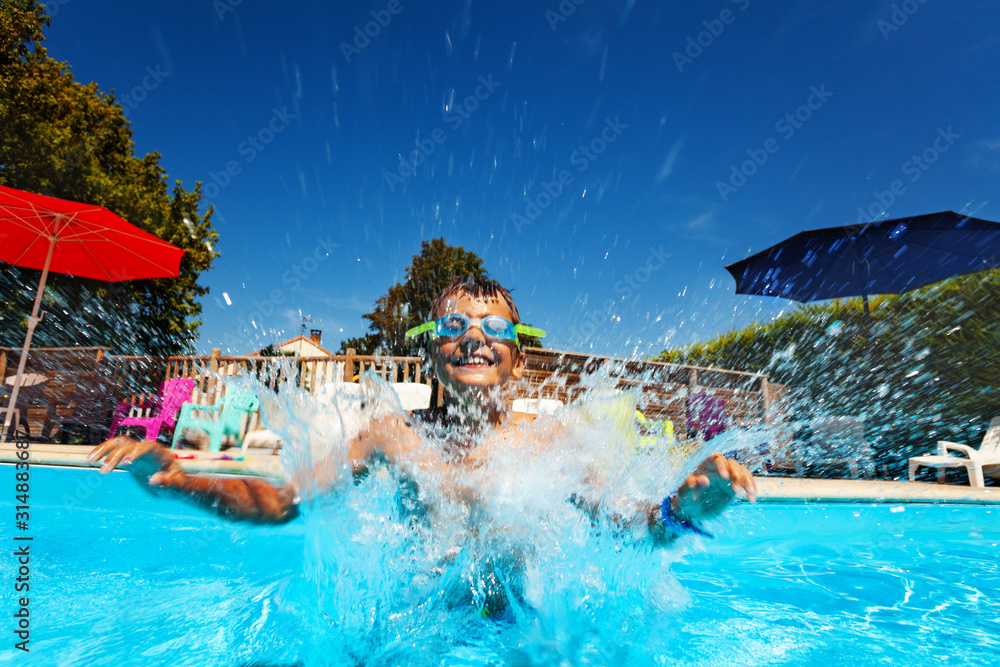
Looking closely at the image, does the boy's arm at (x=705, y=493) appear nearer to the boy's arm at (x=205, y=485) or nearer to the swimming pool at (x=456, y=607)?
the swimming pool at (x=456, y=607)

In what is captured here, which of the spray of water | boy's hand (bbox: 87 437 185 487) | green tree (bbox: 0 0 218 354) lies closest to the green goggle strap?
the spray of water

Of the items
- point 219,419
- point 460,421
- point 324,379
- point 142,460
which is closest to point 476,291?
point 460,421

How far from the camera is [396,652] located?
1.83 metres

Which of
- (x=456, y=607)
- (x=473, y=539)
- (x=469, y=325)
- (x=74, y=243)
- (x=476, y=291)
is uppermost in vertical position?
(x=74, y=243)

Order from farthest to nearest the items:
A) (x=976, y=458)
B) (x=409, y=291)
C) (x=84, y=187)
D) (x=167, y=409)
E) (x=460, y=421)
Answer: (x=84, y=187)
(x=409, y=291)
(x=167, y=409)
(x=976, y=458)
(x=460, y=421)

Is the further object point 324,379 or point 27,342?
point 324,379

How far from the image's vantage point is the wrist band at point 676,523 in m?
1.85

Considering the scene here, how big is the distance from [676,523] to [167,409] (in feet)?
28.0

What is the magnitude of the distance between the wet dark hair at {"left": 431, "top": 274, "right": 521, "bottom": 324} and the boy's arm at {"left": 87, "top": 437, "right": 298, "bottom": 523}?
45.8 inches

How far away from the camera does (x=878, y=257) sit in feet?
→ 20.8

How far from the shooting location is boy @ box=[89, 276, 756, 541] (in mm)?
2047

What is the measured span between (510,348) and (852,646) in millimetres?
2018

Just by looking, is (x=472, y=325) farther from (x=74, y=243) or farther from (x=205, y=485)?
(x=74, y=243)

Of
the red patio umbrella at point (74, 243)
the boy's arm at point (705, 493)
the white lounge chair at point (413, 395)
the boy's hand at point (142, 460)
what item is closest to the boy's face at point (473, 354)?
the boy's arm at point (705, 493)
